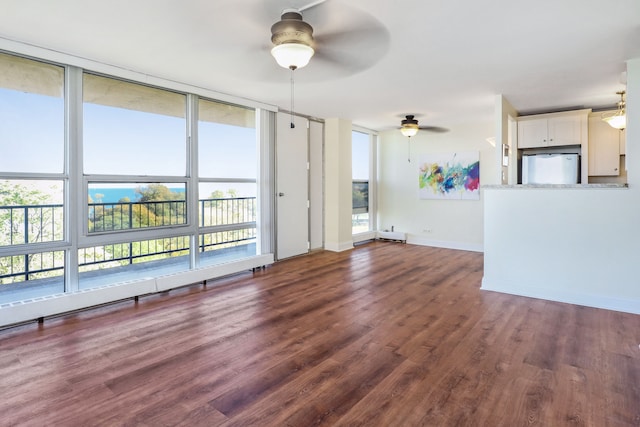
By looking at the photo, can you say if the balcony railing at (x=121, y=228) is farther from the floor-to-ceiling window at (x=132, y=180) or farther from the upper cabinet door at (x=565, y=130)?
the upper cabinet door at (x=565, y=130)

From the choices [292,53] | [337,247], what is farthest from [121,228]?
[337,247]

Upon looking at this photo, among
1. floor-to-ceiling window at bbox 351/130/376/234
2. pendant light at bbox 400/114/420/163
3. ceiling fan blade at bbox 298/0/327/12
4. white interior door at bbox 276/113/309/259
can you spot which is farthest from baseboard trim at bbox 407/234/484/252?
ceiling fan blade at bbox 298/0/327/12

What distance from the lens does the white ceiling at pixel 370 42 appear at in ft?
8.16

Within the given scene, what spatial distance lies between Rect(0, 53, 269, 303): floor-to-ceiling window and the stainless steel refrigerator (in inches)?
186

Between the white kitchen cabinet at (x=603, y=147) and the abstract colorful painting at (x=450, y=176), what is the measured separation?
1864 mm

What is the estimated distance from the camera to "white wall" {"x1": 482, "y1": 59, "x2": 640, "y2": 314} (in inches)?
133

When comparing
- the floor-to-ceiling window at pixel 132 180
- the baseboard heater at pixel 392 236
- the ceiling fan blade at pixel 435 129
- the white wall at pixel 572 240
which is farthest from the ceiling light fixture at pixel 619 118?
the floor-to-ceiling window at pixel 132 180

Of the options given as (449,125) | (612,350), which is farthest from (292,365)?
(449,125)

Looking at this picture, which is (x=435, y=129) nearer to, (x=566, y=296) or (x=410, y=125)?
(x=410, y=125)

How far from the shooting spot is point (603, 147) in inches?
204

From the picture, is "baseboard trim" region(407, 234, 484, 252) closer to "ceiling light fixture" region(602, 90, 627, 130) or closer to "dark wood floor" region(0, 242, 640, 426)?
"ceiling light fixture" region(602, 90, 627, 130)

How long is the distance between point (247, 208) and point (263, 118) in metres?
1.45

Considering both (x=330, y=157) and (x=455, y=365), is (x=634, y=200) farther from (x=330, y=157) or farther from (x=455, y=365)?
(x=330, y=157)

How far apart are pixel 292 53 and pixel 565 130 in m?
4.85
